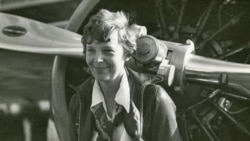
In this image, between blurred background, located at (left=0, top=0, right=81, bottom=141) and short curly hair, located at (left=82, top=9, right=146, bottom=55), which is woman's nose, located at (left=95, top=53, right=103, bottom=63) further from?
blurred background, located at (left=0, top=0, right=81, bottom=141)

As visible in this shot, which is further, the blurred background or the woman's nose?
the blurred background

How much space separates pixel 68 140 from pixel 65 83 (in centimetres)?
13

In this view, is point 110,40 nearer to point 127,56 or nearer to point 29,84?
point 127,56

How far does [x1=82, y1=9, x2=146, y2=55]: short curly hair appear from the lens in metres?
1.29

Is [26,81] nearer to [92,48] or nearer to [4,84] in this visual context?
[4,84]

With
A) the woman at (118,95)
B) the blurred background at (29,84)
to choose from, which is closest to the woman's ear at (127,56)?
the woman at (118,95)

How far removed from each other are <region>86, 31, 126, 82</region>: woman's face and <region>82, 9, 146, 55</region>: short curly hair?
1cm

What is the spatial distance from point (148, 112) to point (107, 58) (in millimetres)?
143

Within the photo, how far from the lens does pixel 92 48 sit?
1.31 m

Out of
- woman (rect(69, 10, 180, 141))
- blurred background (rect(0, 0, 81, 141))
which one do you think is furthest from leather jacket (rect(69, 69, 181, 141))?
blurred background (rect(0, 0, 81, 141))

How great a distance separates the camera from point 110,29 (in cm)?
129

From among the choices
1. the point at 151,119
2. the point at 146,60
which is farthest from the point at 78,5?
the point at 151,119

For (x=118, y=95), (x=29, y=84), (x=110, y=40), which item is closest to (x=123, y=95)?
(x=118, y=95)

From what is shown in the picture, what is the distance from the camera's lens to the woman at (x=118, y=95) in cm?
129
